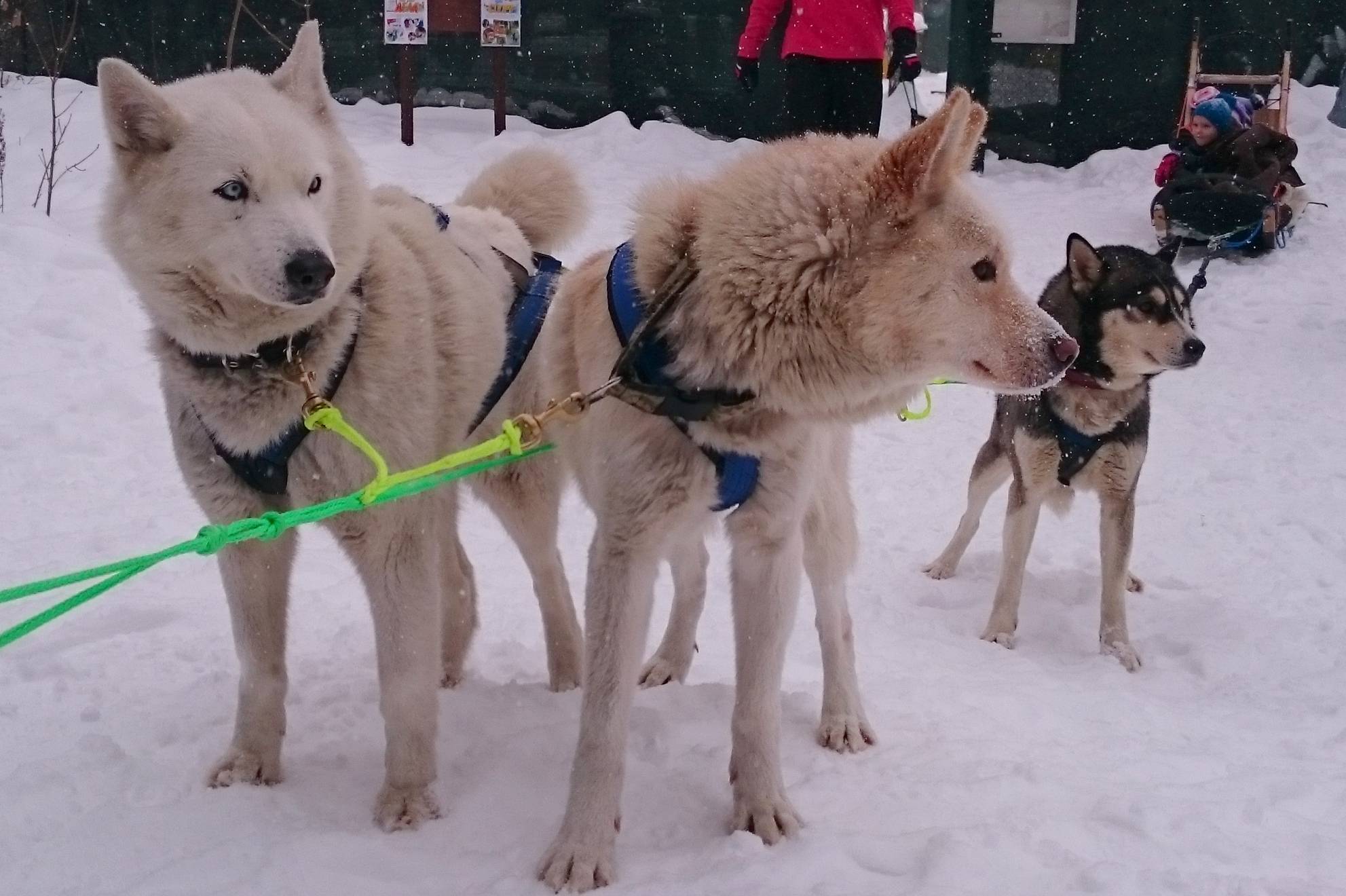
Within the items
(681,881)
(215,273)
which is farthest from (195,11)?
(681,881)

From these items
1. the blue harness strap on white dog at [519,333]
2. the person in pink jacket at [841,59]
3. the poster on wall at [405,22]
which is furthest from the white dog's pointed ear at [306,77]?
the poster on wall at [405,22]

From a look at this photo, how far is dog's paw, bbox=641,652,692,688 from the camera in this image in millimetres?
3295

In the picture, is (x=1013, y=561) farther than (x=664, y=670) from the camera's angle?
Yes

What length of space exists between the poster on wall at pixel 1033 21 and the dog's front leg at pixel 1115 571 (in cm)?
966

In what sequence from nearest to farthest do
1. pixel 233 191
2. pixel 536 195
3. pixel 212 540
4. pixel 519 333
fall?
pixel 212 540
pixel 233 191
pixel 519 333
pixel 536 195

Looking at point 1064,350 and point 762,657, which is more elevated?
point 1064,350

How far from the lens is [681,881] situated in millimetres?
2131

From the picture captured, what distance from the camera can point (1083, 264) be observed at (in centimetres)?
448

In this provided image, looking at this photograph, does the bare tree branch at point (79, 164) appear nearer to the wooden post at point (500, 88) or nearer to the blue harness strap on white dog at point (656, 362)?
the wooden post at point (500, 88)

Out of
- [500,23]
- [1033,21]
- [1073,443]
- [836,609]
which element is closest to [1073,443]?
[1073,443]

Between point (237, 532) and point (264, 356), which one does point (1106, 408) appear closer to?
point (264, 356)

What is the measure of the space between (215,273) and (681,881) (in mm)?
1498

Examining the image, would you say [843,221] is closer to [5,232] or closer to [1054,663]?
[1054,663]

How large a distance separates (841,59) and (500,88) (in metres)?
6.78
